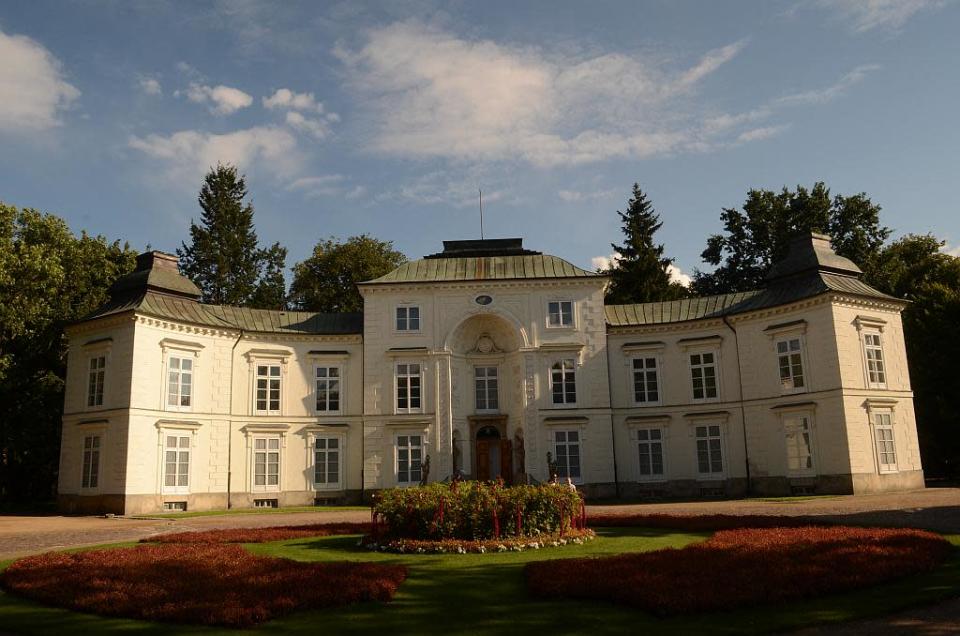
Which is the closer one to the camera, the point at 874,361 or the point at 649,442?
the point at 874,361

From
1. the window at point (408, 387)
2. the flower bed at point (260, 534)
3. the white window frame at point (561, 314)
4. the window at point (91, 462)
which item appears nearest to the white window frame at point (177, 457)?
the window at point (91, 462)

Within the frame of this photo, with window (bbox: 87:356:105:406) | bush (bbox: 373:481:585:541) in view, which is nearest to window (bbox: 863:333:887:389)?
bush (bbox: 373:481:585:541)

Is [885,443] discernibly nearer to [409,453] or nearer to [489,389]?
[489,389]

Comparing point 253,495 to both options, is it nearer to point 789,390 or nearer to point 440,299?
point 440,299

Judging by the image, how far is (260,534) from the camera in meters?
18.5

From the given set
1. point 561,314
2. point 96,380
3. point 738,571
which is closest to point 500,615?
point 738,571

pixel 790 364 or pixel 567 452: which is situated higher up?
pixel 790 364

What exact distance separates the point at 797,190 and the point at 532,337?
91.3 ft

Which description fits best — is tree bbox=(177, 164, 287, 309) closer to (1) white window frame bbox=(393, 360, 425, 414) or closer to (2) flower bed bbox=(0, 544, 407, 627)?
(1) white window frame bbox=(393, 360, 425, 414)

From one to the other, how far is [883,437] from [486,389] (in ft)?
57.4

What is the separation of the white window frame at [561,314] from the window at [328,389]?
1059 centimetres

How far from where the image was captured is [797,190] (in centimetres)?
5319

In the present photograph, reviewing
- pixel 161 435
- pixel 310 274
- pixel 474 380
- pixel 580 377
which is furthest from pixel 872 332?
pixel 310 274

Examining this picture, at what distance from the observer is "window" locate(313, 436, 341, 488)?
35406 mm
